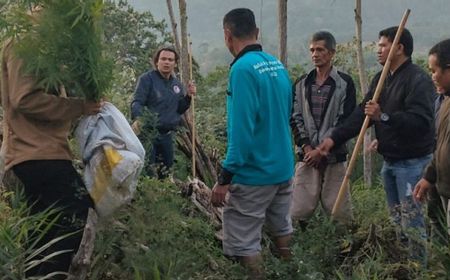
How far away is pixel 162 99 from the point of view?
22.3 feet

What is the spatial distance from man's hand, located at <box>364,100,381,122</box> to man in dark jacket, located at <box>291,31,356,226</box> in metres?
0.62

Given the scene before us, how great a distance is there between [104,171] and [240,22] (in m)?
1.25

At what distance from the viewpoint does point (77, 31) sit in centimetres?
343

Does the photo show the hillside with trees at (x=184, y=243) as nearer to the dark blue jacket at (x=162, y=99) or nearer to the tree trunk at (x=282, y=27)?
the dark blue jacket at (x=162, y=99)

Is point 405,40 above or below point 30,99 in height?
above

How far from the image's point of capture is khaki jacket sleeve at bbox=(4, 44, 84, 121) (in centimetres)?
340

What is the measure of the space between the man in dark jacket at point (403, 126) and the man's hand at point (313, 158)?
51 cm

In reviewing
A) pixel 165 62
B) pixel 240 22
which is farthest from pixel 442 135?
pixel 165 62

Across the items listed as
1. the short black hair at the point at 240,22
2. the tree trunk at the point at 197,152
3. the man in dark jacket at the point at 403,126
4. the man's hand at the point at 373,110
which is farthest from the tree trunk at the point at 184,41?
the short black hair at the point at 240,22

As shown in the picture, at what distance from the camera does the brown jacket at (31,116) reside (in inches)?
134

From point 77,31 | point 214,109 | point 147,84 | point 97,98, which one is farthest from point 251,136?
point 214,109

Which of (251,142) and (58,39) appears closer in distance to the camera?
(58,39)

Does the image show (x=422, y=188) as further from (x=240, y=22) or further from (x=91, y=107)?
(x=91, y=107)

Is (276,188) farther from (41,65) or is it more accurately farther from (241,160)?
(41,65)
